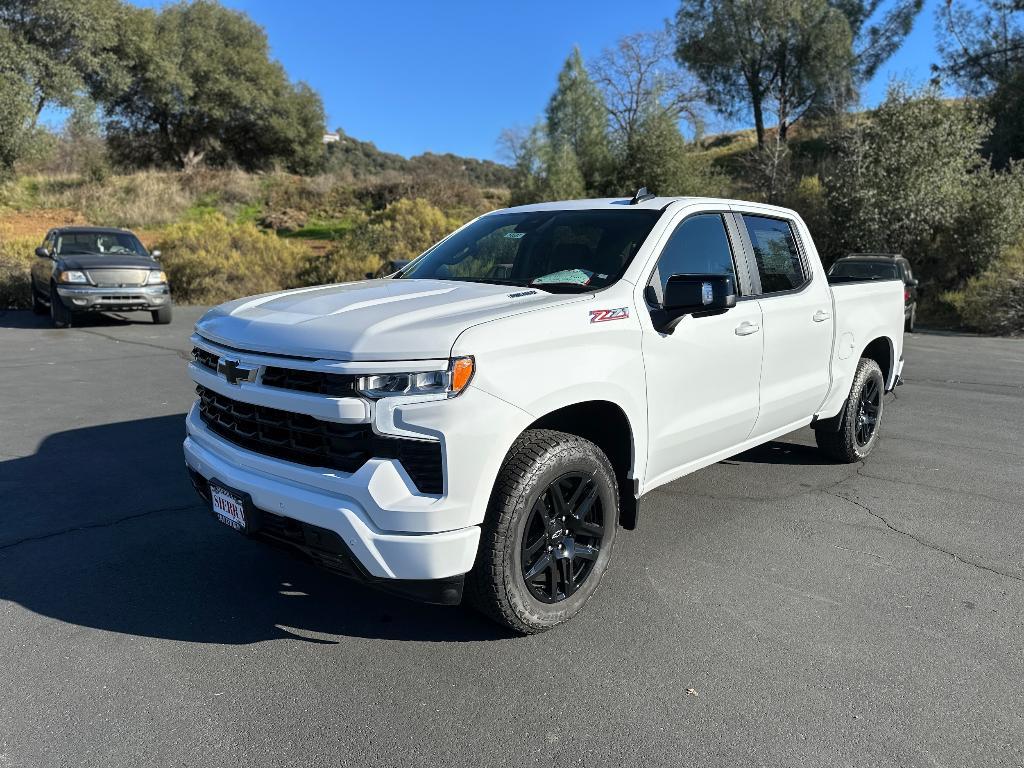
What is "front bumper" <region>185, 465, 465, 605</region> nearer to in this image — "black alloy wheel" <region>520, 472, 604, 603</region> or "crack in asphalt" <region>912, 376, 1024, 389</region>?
"black alloy wheel" <region>520, 472, 604, 603</region>

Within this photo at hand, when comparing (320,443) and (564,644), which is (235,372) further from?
(564,644)

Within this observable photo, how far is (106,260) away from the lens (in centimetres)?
1330

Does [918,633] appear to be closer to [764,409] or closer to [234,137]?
[764,409]

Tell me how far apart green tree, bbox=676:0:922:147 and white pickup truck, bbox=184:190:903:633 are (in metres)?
36.2

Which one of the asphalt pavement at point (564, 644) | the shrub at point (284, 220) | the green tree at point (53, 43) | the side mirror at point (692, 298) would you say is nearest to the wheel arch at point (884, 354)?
the asphalt pavement at point (564, 644)

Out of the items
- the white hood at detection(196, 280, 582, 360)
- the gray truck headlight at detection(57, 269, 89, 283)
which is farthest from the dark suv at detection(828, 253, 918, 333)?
the gray truck headlight at detection(57, 269, 89, 283)

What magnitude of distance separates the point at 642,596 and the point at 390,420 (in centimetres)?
170

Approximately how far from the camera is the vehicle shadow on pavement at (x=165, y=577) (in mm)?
3414

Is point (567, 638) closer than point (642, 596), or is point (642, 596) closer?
point (567, 638)

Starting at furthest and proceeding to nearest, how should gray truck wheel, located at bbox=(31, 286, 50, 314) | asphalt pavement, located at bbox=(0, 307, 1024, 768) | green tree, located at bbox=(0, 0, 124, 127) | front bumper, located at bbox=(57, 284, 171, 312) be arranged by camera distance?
green tree, located at bbox=(0, 0, 124, 127), gray truck wheel, located at bbox=(31, 286, 50, 314), front bumper, located at bbox=(57, 284, 171, 312), asphalt pavement, located at bbox=(0, 307, 1024, 768)

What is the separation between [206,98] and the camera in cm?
3578

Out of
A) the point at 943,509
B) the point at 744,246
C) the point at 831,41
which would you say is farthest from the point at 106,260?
the point at 831,41

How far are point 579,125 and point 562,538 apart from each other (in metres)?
32.4

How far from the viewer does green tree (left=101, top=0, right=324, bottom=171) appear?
33.2m
